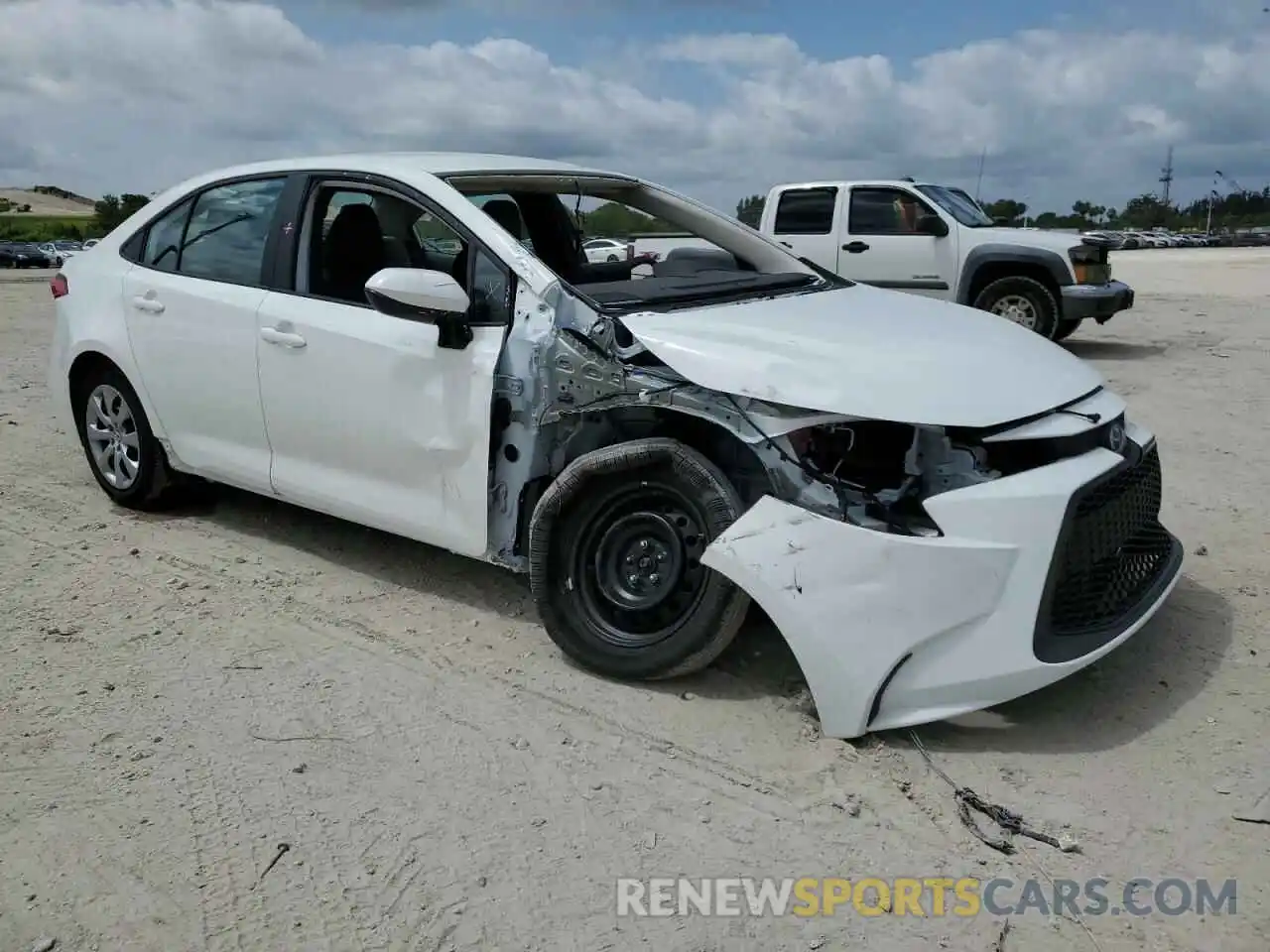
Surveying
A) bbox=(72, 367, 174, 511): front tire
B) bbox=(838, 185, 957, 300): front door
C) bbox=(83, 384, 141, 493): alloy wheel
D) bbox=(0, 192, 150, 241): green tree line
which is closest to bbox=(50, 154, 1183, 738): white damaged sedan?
bbox=(72, 367, 174, 511): front tire

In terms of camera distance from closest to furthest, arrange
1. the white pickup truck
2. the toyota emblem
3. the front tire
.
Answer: the toyota emblem, the front tire, the white pickup truck

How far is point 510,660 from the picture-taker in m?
4.07

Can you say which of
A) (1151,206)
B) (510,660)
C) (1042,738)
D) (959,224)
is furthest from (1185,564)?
(1151,206)

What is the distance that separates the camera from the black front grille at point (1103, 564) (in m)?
3.24

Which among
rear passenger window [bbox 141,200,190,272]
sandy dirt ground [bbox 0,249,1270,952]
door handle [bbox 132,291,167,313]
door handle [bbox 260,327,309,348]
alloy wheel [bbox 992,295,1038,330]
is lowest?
sandy dirt ground [bbox 0,249,1270,952]

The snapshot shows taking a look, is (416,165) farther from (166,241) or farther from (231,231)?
(166,241)

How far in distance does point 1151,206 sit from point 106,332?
96442 mm

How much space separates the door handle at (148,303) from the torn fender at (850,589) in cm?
321

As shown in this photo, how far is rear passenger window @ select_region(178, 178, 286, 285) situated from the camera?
486 centimetres

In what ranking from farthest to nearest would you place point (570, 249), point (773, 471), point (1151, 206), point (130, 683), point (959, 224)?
point (1151, 206) < point (959, 224) < point (570, 249) < point (130, 683) < point (773, 471)

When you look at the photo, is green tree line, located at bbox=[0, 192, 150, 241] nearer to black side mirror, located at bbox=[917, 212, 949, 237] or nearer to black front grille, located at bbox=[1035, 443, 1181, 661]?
black side mirror, located at bbox=[917, 212, 949, 237]

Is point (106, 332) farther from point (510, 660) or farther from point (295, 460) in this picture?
point (510, 660)

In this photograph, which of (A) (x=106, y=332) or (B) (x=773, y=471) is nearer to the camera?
(B) (x=773, y=471)

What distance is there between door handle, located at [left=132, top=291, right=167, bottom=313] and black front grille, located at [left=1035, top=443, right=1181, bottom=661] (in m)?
4.09
